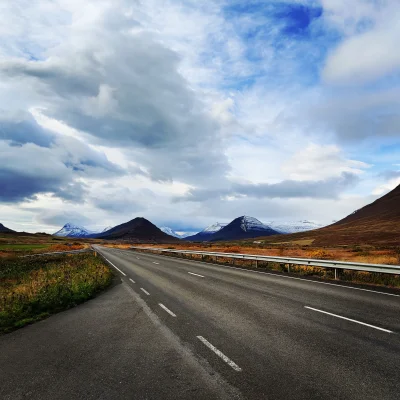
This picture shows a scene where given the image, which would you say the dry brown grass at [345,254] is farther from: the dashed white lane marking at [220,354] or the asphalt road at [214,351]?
the dashed white lane marking at [220,354]

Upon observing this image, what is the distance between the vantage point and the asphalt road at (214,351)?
14.5 feet

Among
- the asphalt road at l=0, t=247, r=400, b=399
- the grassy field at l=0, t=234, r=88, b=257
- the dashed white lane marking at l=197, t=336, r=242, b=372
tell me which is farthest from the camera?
the grassy field at l=0, t=234, r=88, b=257

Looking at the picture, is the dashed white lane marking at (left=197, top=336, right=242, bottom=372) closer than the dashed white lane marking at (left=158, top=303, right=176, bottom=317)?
Yes

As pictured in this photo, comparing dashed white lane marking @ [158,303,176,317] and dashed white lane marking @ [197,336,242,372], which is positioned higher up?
dashed white lane marking @ [197,336,242,372]

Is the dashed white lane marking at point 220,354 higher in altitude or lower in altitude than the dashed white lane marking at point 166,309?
higher

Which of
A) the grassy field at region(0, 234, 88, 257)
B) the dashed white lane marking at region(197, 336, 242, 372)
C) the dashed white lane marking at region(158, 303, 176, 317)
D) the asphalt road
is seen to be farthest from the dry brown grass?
the grassy field at region(0, 234, 88, 257)

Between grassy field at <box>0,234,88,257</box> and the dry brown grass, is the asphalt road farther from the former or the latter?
grassy field at <box>0,234,88,257</box>

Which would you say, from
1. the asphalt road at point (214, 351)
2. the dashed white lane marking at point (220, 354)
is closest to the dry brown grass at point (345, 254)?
the asphalt road at point (214, 351)

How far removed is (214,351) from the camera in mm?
5750

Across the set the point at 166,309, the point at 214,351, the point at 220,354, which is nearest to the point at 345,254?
the point at 166,309

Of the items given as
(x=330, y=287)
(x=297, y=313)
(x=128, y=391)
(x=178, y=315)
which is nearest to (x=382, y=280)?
(x=330, y=287)

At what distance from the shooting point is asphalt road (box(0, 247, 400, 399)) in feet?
14.5

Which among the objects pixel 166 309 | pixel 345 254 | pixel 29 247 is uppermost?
pixel 29 247

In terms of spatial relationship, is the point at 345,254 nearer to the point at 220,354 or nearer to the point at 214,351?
the point at 214,351
